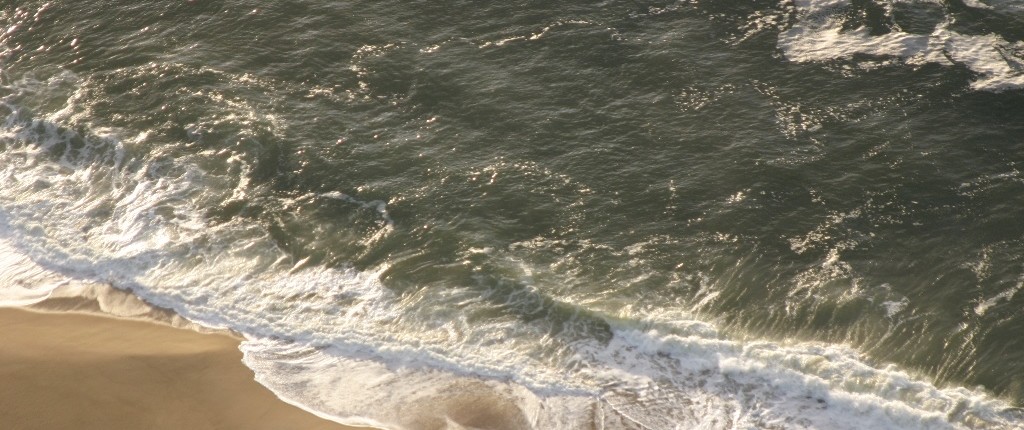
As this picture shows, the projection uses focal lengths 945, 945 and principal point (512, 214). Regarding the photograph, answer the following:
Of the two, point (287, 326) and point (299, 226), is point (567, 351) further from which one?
A: point (299, 226)

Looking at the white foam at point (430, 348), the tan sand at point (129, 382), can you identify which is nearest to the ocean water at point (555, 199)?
the white foam at point (430, 348)

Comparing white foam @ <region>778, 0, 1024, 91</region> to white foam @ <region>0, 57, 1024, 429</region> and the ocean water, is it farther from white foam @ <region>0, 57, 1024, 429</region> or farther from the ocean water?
white foam @ <region>0, 57, 1024, 429</region>

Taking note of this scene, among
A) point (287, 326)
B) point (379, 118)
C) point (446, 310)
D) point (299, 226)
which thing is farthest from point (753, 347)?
point (379, 118)

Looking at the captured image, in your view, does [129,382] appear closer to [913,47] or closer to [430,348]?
[430,348]

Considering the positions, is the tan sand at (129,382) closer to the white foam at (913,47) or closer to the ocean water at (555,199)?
the ocean water at (555,199)

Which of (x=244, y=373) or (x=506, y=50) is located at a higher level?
(x=506, y=50)
